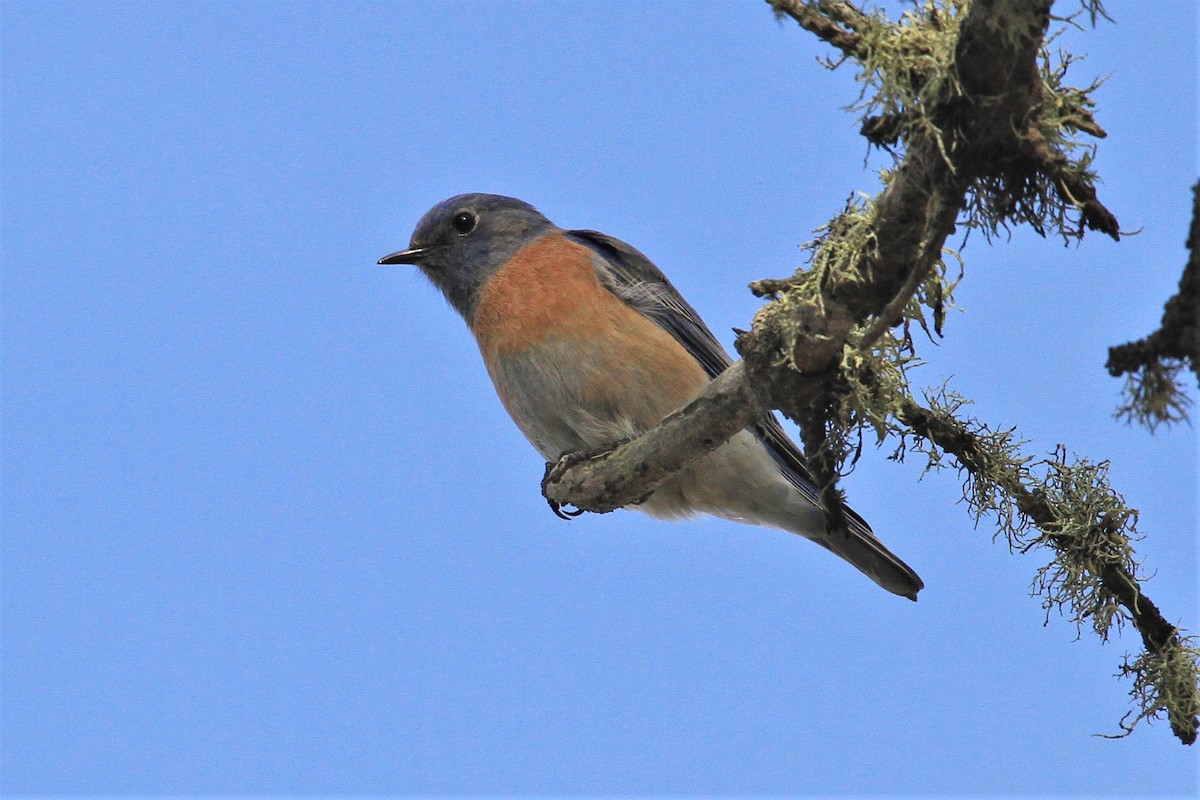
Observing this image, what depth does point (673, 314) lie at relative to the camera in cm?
727

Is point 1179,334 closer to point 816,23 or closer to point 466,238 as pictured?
point 816,23

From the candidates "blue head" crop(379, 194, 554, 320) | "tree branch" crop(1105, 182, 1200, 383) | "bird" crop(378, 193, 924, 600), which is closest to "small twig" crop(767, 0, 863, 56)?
"tree branch" crop(1105, 182, 1200, 383)

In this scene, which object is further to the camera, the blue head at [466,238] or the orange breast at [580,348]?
the blue head at [466,238]

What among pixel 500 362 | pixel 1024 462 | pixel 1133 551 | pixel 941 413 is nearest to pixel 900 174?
pixel 941 413

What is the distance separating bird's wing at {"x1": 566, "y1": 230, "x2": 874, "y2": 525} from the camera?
6.97m

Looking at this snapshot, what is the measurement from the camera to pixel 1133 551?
510cm

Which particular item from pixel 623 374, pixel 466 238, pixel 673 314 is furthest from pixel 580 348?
pixel 466 238

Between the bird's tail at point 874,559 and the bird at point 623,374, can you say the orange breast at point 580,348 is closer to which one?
the bird at point 623,374

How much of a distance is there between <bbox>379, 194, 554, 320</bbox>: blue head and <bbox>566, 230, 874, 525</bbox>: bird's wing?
567 mm

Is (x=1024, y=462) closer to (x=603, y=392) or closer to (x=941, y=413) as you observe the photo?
(x=941, y=413)

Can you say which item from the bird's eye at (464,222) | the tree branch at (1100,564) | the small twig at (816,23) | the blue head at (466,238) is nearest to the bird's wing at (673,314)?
the blue head at (466,238)

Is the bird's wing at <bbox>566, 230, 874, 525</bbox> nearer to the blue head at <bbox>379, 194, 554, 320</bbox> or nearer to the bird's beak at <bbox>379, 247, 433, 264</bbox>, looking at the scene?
the blue head at <bbox>379, 194, 554, 320</bbox>

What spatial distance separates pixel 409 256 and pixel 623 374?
2300 millimetres

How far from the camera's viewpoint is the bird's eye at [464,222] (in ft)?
27.0
